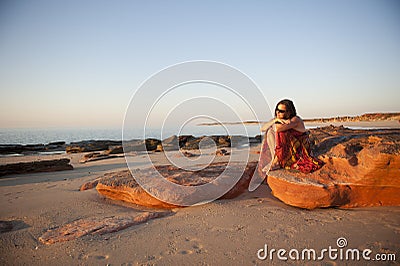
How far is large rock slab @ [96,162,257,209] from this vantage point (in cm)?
395

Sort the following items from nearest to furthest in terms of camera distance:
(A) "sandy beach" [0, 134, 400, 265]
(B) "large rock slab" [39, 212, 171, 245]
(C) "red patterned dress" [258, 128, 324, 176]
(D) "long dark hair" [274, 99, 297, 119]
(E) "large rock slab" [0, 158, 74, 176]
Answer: (A) "sandy beach" [0, 134, 400, 265]
(B) "large rock slab" [39, 212, 171, 245]
(C) "red patterned dress" [258, 128, 324, 176]
(D) "long dark hair" [274, 99, 297, 119]
(E) "large rock slab" [0, 158, 74, 176]

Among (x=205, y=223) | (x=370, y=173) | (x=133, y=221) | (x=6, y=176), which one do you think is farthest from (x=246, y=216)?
(x=6, y=176)

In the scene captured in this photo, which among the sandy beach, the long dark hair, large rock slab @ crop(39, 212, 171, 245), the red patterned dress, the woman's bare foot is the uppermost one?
the long dark hair

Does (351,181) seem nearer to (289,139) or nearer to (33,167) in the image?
(289,139)

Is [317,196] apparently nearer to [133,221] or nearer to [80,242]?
[133,221]

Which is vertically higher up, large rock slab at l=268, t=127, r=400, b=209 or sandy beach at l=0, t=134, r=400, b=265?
large rock slab at l=268, t=127, r=400, b=209

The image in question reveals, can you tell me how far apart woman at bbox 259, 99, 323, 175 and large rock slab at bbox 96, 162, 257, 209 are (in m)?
0.66

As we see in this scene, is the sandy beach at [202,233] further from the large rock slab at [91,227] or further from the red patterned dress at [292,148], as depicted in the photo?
the red patterned dress at [292,148]

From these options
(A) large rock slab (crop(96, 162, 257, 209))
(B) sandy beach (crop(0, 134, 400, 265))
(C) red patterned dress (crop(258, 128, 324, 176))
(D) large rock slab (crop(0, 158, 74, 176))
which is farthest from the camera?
(D) large rock slab (crop(0, 158, 74, 176))

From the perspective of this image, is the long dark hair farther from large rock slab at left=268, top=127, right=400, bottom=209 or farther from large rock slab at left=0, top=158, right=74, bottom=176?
large rock slab at left=0, top=158, right=74, bottom=176

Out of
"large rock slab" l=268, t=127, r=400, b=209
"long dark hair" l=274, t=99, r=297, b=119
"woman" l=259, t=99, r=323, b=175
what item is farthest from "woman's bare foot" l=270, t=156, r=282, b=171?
"long dark hair" l=274, t=99, r=297, b=119

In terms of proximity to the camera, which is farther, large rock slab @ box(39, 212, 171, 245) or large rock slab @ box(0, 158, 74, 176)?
large rock slab @ box(0, 158, 74, 176)

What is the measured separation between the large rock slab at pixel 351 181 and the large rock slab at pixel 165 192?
70cm

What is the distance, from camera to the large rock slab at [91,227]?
271 cm
